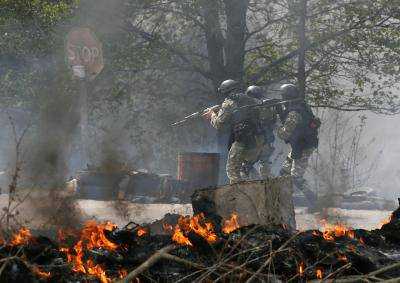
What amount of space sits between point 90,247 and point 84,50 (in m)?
6.54

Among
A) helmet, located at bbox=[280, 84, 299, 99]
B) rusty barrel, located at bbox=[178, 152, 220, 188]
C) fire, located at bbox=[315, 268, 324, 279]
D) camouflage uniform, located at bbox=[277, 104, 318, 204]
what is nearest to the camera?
fire, located at bbox=[315, 268, 324, 279]

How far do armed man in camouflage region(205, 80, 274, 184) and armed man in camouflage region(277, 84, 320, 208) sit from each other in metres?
0.43

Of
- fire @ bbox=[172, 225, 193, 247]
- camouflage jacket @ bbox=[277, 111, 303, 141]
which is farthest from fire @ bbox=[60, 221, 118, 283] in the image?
camouflage jacket @ bbox=[277, 111, 303, 141]

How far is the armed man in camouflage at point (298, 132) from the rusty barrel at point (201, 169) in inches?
54.7

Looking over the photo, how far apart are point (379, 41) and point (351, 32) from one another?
0.58 metres

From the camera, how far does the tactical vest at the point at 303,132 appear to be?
10844 millimetres

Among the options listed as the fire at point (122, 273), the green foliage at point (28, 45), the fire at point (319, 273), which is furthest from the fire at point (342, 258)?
the green foliage at point (28, 45)

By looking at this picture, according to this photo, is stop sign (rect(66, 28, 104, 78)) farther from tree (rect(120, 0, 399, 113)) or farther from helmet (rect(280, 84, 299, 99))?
helmet (rect(280, 84, 299, 99))

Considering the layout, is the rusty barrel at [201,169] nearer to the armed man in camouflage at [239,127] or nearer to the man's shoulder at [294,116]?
the armed man in camouflage at [239,127]

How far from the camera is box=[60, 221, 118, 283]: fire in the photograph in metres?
4.14

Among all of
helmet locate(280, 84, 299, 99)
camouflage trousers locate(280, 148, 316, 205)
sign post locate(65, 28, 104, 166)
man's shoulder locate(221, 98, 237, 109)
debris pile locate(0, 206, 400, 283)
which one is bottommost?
debris pile locate(0, 206, 400, 283)

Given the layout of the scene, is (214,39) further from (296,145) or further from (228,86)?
(296,145)

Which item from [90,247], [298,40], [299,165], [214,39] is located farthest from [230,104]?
[90,247]

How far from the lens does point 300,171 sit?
11000 millimetres
